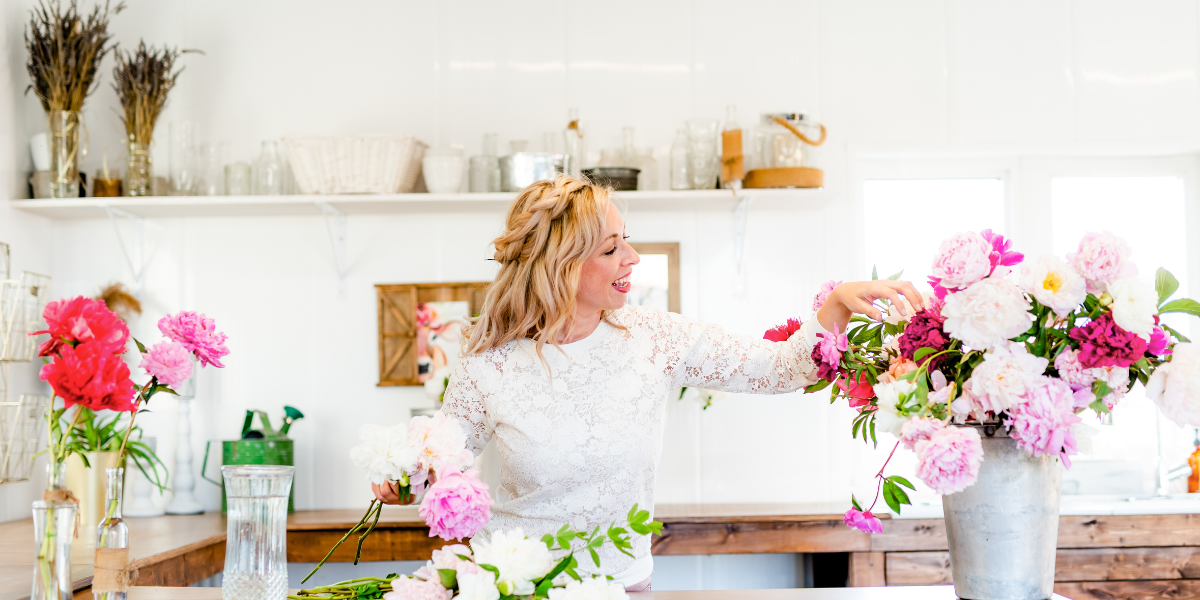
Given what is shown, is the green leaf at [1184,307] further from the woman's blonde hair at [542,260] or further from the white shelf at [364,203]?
the white shelf at [364,203]

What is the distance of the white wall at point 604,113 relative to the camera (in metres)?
2.88

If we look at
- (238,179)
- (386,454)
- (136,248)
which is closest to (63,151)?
(136,248)

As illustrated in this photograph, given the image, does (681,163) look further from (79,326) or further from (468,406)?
(79,326)

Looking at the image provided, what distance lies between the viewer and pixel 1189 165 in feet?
9.79

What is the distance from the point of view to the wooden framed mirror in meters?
2.88

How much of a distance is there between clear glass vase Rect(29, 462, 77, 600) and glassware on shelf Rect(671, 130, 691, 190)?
6.59 ft

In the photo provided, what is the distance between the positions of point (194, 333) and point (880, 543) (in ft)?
6.12

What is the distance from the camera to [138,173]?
2756 millimetres

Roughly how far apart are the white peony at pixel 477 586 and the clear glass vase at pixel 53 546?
449 mm

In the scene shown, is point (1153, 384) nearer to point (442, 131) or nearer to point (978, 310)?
point (978, 310)

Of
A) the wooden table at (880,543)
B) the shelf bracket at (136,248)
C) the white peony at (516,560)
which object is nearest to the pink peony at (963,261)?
the white peony at (516,560)

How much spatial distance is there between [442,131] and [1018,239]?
186 centimetres

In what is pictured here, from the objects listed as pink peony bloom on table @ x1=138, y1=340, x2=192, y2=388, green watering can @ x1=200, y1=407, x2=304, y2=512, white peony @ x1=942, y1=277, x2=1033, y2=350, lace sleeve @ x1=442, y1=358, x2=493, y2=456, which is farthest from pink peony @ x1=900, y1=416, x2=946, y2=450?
green watering can @ x1=200, y1=407, x2=304, y2=512

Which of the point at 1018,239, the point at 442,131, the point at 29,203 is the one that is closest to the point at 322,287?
the point at 442,131
